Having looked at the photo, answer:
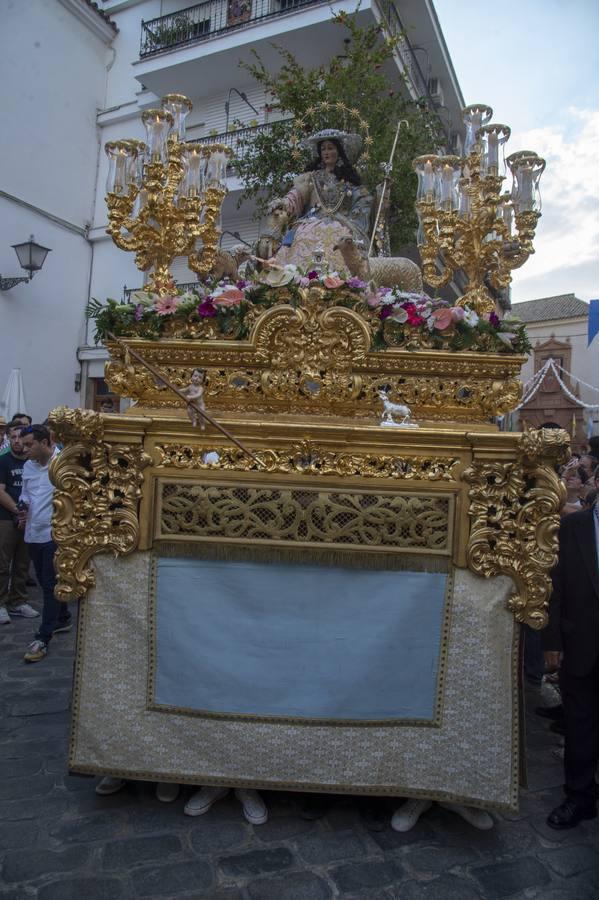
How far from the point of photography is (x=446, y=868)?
246 centimetres

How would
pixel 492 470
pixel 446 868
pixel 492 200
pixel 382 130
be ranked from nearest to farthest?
pixel 446 868, pixel 492 470, pixel 492 200, pixel 382 130

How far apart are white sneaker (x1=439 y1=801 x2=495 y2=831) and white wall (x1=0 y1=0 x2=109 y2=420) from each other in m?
12.2

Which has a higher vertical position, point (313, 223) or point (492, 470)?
point (313, 223)

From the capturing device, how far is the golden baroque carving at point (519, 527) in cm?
260

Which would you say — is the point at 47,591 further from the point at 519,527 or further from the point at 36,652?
the point at 519,527

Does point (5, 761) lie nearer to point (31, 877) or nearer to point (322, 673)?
point (31, 877)

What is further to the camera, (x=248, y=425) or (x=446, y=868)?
(x=248, y=425)

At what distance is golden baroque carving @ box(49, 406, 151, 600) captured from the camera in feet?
8.84

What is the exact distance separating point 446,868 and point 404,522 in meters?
1.38

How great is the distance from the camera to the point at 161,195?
11.2 ft

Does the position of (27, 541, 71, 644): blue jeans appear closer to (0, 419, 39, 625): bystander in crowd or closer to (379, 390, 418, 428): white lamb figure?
(0, 419, 39, 625): bystander in crowd

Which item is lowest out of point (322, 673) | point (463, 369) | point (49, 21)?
point (322, 673)

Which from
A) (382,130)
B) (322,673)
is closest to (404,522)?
(322,673)

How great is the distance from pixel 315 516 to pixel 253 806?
1333 mm
